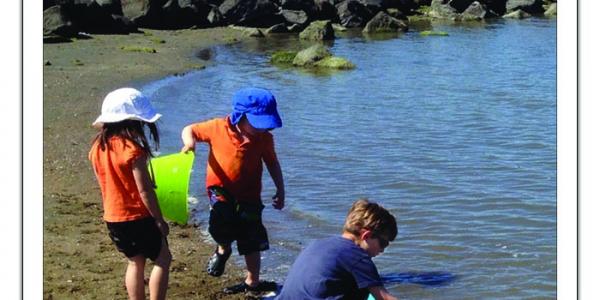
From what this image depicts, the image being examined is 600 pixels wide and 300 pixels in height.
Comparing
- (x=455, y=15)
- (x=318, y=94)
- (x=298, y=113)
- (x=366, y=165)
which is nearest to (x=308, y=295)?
(x=366, y=165)

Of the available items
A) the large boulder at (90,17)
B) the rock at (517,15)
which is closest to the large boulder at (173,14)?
the large boulder at (90,17)

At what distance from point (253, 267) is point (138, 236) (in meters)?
1.26

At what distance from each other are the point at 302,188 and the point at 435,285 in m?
3.42

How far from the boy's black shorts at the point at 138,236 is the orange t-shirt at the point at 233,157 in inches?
32.7

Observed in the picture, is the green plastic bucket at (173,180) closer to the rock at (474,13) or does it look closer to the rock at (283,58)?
the rock at (283,58)

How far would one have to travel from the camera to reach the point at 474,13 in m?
41.1

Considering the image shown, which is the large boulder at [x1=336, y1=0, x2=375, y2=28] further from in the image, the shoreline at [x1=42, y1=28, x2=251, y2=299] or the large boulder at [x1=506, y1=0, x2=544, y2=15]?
the shoreline at [x1=42, y1=28, x2=251, y2=299]

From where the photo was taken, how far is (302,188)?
10258mm

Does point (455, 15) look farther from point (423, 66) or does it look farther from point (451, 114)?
point (451, 114)

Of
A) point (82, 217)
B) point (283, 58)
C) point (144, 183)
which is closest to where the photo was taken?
point (144, 183)

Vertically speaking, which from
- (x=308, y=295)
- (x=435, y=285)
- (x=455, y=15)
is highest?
(x=455, y=15)

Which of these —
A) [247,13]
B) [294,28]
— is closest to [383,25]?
[294,28]

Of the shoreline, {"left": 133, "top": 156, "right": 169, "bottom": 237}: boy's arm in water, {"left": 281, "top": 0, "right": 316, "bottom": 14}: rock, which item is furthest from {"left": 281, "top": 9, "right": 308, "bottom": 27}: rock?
{"left": 133, "top": 156, "right": 169, "bottom": 237}: boy's arm in water

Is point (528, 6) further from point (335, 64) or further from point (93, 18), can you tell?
point (335, 64)
